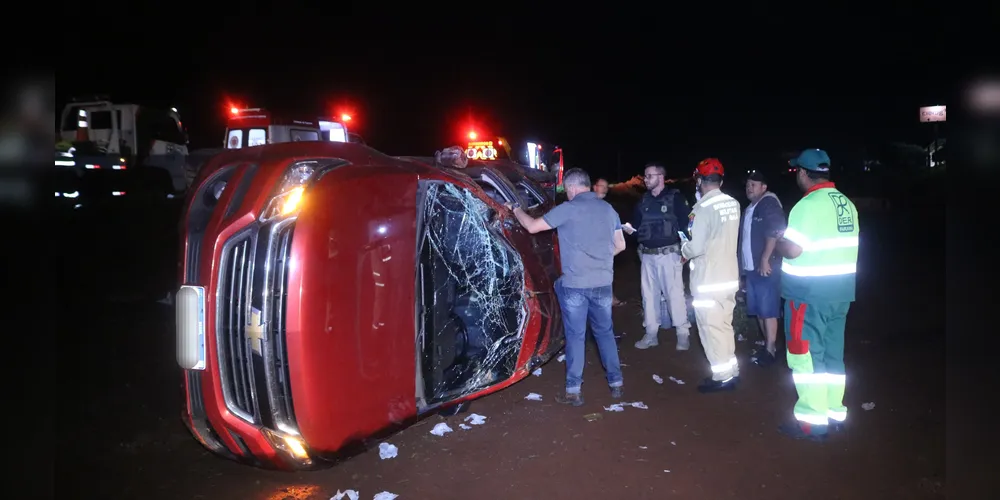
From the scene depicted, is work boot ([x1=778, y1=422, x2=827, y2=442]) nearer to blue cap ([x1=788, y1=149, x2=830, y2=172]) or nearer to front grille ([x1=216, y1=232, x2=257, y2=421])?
blue cap ([x1=788, y1=149, x2=830, y2=172])

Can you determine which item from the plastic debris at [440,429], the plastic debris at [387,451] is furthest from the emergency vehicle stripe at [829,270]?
the plastic debris at [387,451]

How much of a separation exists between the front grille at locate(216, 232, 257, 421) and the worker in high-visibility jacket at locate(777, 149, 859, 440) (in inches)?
129

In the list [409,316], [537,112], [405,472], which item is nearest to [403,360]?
[409,316]

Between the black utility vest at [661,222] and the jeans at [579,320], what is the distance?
1.48 metres

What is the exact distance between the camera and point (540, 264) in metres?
4.91

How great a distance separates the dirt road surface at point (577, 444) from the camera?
3.40 m

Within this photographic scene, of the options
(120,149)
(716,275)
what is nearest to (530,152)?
(716,275)

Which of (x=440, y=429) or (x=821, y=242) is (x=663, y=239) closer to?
(x=821, y=242)

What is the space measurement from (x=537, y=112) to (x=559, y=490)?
137ft

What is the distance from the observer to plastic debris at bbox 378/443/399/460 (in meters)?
3.78

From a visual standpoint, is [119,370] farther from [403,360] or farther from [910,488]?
[910,488]

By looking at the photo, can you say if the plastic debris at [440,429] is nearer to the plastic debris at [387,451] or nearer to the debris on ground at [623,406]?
the plastic debris at [387,451]

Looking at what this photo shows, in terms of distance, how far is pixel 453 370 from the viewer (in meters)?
4.22

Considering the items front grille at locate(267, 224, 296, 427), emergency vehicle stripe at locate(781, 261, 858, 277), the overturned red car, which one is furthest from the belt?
front grille at locate(267, 224, 296, 427)
